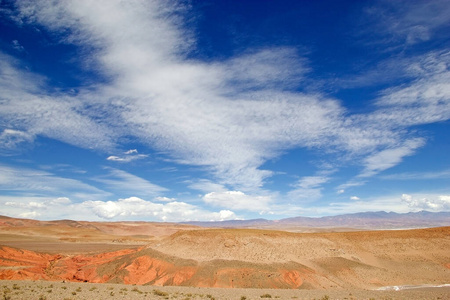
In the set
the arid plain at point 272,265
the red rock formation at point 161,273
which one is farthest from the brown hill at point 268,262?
the arid plain at point 272,265

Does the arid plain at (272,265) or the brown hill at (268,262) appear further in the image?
the brown hill at (268,262)

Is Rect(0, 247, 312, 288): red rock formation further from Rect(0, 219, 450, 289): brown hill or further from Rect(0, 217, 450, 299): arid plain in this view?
Rect(0, 217, 450, 299): arid plain

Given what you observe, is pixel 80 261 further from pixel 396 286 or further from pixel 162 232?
pixel 162 232

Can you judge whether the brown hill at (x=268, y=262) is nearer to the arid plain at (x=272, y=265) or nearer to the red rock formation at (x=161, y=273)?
the red rock formation at (x=161, y=273)

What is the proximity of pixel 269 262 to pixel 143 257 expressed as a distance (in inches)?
788

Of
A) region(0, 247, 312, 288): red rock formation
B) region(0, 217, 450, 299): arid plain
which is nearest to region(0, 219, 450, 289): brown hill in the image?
region(0, 247, 312, 288): red rock formation

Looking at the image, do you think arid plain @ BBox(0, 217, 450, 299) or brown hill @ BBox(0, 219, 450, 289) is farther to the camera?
brown hill @ BBox(0, 219, 450, 289)

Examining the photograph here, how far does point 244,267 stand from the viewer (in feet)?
123

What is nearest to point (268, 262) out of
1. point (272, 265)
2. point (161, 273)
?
point (272, 265)

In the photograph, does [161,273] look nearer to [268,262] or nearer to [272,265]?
[268,262]

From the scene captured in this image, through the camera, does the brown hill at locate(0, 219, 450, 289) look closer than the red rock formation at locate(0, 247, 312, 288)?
No

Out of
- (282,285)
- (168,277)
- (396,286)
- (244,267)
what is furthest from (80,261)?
(396,286)

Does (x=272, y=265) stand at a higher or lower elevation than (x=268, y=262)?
lower

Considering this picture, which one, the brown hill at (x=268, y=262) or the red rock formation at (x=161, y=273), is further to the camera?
the brown hill at (x=268, y=262)
